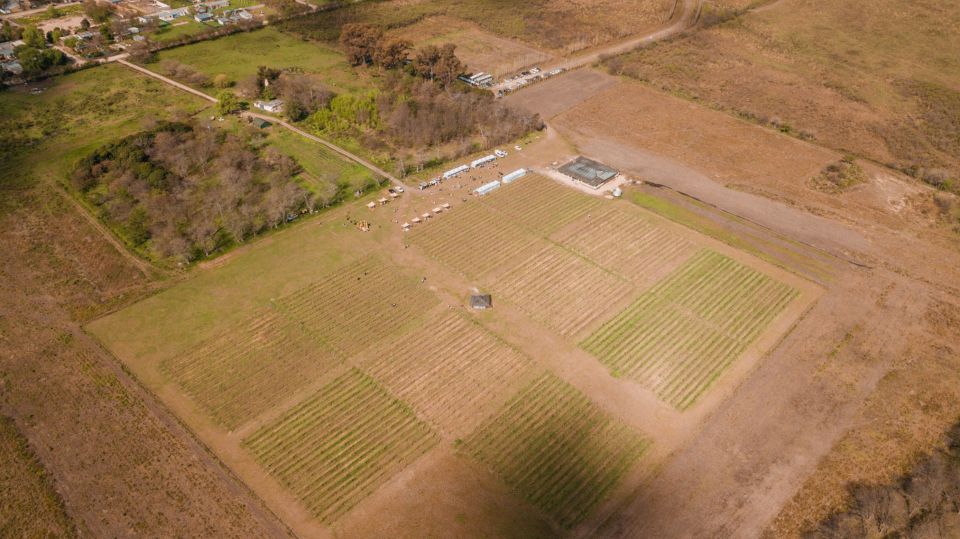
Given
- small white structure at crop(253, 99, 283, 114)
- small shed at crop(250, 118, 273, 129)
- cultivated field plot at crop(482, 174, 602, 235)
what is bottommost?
cultivated field plot at crop(482, 174, 602, 235)

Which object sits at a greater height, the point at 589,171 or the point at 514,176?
the point at 589,171

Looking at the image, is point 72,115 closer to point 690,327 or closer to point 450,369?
point 450,369

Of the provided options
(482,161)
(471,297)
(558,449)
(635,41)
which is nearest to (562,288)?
(471,297)

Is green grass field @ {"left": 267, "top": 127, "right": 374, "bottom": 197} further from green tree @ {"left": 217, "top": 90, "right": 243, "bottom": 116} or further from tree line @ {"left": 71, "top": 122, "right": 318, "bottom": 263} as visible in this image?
green tree @ {"left": 217, "top": 90, "right": 243, "bottom": 116}

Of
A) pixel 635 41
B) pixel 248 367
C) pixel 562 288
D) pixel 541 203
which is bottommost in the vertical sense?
pixel 248 367

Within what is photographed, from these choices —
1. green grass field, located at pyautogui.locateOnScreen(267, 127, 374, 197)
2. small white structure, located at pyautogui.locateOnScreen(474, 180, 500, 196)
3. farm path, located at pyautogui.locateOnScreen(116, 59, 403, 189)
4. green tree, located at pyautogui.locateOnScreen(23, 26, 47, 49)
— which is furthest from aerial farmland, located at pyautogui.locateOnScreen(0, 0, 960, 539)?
green tree, located at pyautogui.locateOnScreen(23, 26, 47, 49)

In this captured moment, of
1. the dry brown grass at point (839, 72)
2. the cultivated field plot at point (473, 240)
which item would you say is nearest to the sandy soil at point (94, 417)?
the cultivated field plot at point (473, 240)
